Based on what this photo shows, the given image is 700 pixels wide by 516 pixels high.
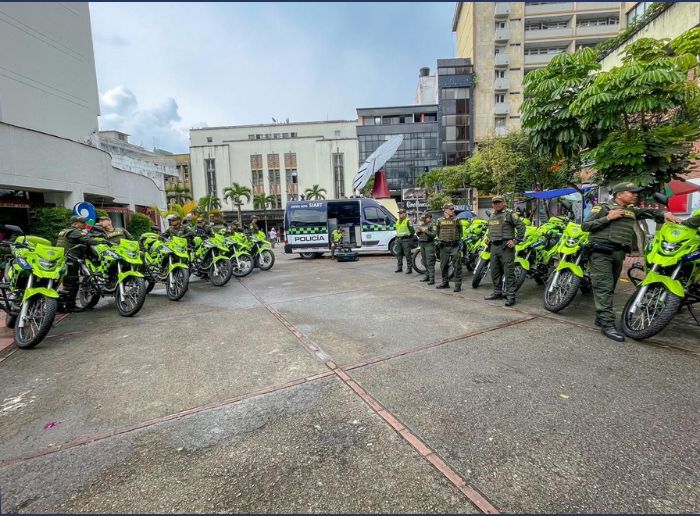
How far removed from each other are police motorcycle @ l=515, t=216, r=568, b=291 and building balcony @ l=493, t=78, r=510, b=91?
40881 mm

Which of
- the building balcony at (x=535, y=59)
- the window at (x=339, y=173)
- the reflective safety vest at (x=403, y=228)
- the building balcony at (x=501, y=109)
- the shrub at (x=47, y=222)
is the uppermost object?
the building balcony at (x=535, y=59)

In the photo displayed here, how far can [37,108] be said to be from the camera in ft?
52.6

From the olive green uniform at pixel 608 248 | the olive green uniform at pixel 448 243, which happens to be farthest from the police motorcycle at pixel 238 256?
the olive green uniform at pixel 608 248

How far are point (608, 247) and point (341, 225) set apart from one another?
10.9 m

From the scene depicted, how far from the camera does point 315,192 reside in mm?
47156

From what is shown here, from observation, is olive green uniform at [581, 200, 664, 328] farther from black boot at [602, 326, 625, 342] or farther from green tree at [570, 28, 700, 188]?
green tree at [570, 28, 700, 188]

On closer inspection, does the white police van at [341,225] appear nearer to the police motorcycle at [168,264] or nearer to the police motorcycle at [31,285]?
the police motorcycle at [168,264]

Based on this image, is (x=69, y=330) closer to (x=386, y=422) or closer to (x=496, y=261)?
(x=386, y=422)

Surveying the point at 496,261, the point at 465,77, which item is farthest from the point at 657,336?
the point at 465,77

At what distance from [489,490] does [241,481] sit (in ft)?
4.16

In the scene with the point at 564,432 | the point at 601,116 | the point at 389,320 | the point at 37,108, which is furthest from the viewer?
the point at 37,108

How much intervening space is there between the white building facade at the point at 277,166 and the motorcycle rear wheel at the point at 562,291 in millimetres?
44810

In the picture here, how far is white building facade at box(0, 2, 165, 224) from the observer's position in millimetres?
12062

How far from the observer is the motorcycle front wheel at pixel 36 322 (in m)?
4.09
